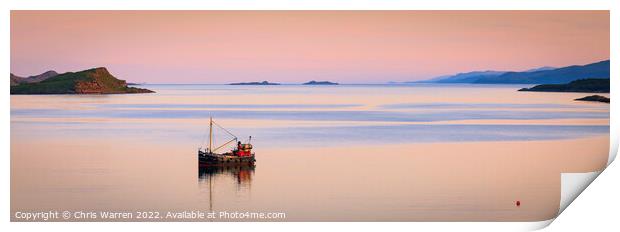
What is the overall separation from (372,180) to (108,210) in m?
2.41

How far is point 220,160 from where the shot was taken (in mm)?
10492

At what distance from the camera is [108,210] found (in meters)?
10.1

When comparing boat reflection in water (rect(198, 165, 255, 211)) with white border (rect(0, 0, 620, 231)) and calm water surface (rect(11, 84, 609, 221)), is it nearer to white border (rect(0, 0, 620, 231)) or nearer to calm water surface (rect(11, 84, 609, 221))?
calm water surface (rect(11, 84, 609, 221))

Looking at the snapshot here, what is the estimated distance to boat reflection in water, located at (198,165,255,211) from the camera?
10.3 m

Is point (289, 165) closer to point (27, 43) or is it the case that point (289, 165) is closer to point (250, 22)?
point (250, 22)

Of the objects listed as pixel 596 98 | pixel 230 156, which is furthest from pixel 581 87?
pixel 230 156

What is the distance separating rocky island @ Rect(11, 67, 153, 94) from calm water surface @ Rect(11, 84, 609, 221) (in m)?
0.08

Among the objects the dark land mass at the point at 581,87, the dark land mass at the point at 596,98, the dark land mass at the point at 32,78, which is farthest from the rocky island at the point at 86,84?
the dark land mass at the point at 596,98

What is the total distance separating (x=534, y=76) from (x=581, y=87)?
0.50 meters

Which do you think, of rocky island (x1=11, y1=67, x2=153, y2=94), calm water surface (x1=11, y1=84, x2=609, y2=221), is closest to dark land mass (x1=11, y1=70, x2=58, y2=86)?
rocky island (x1=11, y1=67, x2=153, y2=94)

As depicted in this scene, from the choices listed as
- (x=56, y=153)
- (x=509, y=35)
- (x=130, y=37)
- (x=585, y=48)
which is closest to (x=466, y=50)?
(x=509, y=35)
